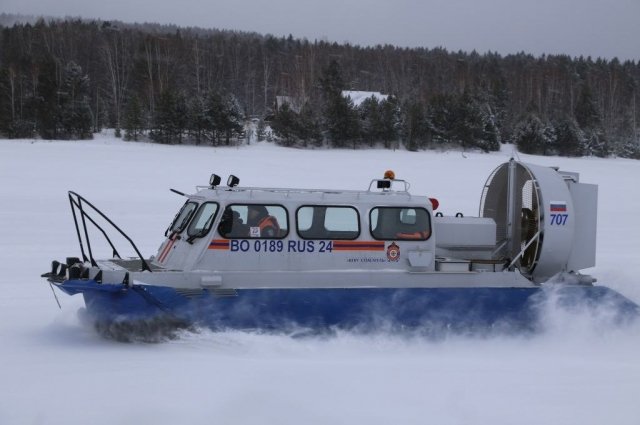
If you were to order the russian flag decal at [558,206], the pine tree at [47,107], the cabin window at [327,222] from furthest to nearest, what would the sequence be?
the pine tree at [47,107]
the russian flag decal at [558,206]
the cabin window at [327,222]

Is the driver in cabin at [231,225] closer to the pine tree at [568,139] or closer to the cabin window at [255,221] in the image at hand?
the cabin window at [255,221]

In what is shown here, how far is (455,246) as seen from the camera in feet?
32.8

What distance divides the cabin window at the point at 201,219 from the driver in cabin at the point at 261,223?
45 centimetres

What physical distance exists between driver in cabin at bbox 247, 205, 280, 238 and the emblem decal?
1.43 m

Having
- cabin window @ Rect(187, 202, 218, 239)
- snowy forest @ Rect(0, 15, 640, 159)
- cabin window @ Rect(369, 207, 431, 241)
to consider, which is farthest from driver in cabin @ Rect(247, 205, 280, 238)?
snowy forest @ Rect(0, 15, 640, 159)

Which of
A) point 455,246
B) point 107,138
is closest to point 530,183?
point 455,246

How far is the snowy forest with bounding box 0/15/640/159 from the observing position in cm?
4025

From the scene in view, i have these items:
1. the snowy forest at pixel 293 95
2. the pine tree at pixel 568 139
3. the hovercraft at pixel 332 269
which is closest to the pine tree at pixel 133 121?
the snowy forest at pixel 293 95

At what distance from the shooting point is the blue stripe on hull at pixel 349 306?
8305 millimetres

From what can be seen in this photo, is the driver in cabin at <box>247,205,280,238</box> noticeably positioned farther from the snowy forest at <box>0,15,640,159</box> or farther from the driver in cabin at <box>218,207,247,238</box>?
the snowy forest at <box>0,15,640,159</box>

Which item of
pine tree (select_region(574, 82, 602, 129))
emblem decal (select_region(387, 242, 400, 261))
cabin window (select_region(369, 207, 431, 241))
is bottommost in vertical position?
emblem decal (select_region(387, 242, 400, 261))

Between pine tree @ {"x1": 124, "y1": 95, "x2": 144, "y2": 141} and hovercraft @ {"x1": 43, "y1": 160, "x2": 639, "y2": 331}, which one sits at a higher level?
pine tree @ {"x1": 124, "y1": 95, "x2": 144, "y2": 141}

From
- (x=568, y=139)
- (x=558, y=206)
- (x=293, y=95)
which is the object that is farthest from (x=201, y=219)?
(x=293, y=95)

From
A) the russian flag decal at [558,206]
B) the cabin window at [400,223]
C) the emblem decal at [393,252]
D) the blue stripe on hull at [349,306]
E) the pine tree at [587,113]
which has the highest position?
the pine tree at [587,113]
